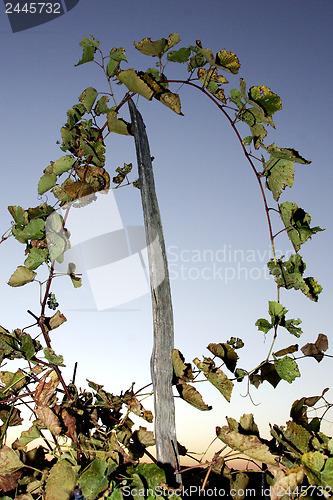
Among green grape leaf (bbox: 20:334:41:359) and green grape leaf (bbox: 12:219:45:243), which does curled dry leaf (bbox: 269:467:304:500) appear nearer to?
green grape leaf (bbox: 20:334:41:359)

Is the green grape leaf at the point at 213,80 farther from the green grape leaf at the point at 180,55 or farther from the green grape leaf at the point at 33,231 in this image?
the green grape leaf at the point at 33,231

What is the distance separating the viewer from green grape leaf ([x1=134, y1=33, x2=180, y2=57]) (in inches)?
44.1

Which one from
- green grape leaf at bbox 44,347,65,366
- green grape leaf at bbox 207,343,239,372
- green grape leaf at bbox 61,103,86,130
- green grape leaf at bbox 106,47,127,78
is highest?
green grape leaf at bbox 106,47,127,78

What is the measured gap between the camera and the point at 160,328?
99 cm

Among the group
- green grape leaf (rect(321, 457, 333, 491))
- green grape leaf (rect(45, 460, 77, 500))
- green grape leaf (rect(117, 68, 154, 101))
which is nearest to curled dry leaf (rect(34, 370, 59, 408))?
green grape leaf (rect(45, 460, 77, 500))

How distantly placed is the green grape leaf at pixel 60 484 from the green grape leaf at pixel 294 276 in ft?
2.34

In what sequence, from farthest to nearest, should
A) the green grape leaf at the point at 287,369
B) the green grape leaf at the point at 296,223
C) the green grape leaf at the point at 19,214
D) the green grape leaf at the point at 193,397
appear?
the green grape leaf at the point at 19,214 → the green grape leaf at the point at 296,223 → the green grape leaf at the point at 287,369 → the green grape leaf at the point at 193,397

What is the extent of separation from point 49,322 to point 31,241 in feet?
0.84

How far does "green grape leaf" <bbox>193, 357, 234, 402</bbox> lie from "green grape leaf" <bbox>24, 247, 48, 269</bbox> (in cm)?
55

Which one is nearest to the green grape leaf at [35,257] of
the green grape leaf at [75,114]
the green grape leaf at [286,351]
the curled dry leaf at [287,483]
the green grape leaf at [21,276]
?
the green grape leaf at [21,276]

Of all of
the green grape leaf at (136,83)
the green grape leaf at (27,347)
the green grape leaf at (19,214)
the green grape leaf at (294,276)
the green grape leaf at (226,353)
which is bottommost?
the green grape leaf at (226,353)

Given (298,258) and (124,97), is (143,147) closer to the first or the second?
(124,97)

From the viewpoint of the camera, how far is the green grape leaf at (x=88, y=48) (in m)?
1.26

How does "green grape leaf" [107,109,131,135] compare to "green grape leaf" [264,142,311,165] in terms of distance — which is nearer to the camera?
"green grape leaf" [264,142,311,165]
